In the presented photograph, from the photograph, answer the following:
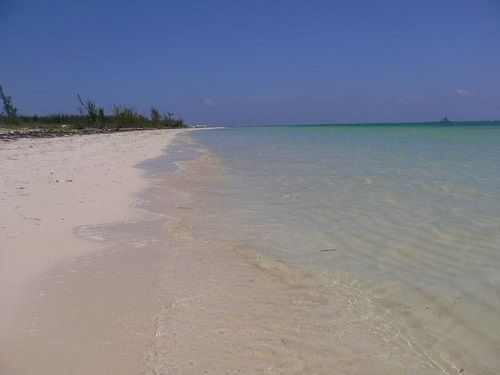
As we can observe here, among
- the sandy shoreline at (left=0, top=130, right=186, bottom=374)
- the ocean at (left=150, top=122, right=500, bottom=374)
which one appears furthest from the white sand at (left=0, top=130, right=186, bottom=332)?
the ocean at (left=150, top=122, right=500, bottom=374)

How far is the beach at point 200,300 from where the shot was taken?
1.75m

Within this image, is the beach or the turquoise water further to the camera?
the turquoise water

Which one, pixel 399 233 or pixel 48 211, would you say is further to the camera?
pixel 48 211

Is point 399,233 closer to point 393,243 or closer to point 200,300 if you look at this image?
point 393,243

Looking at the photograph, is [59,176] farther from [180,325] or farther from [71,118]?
[71,118]

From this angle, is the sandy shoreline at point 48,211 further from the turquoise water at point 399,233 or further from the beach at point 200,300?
the turquoise water at point 399,233

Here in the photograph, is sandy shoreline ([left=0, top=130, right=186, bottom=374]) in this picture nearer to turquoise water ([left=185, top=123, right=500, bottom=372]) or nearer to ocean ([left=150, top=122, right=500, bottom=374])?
ocean ([left=150, top=122, right=500, bottom=374])

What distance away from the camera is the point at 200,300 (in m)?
2.32

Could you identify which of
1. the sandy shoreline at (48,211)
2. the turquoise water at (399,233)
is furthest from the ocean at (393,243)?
the sandy shoreline at (48,211)

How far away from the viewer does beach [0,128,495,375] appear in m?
1.75

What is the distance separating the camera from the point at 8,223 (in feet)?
11.8

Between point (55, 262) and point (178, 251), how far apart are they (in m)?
0.88

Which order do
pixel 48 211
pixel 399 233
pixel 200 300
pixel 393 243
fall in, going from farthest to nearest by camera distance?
pixel 48 211 → pixel 399 233 → pixel 393 243 → pixel 200 300

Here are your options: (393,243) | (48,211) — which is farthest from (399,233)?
(48,211)
